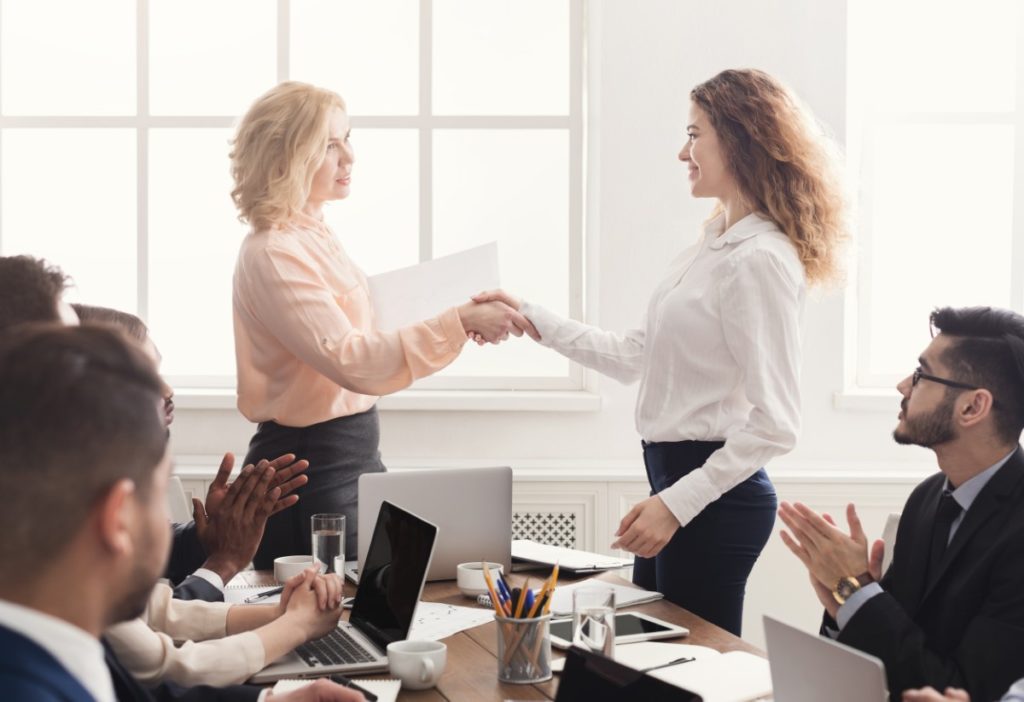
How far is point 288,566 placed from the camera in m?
2.28

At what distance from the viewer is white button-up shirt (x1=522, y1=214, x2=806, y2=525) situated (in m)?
2.18

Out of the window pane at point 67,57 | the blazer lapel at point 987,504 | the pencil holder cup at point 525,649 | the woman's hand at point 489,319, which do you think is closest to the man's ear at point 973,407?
the blazer lapel at point 987,504

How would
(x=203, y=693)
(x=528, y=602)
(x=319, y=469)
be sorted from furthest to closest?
(x=319, y=469) → (x=528, y=602) → (x=203, y=693)

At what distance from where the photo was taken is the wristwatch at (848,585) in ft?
5.88

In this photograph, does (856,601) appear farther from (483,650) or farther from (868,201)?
(868,201)

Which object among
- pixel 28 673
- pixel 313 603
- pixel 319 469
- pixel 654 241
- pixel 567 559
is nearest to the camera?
pixel 28 673

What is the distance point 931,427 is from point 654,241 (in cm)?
210

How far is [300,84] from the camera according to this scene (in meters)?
2.82

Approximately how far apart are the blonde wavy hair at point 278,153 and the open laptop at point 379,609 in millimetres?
1013

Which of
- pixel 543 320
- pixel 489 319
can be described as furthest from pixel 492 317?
pixel 543 320

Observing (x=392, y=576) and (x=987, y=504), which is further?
(x=392, y=576)

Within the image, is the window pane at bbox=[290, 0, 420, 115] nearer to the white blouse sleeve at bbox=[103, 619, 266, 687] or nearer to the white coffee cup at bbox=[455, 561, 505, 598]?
the white coffee cup at bbox=[455, 561, 505, 598]

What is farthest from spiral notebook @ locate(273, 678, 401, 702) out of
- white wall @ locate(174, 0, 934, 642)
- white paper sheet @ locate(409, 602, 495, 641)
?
white wall @ locate(174, 0, 934, 642)

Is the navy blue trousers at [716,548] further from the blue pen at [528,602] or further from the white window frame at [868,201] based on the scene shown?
the white window frame at [868,201]
